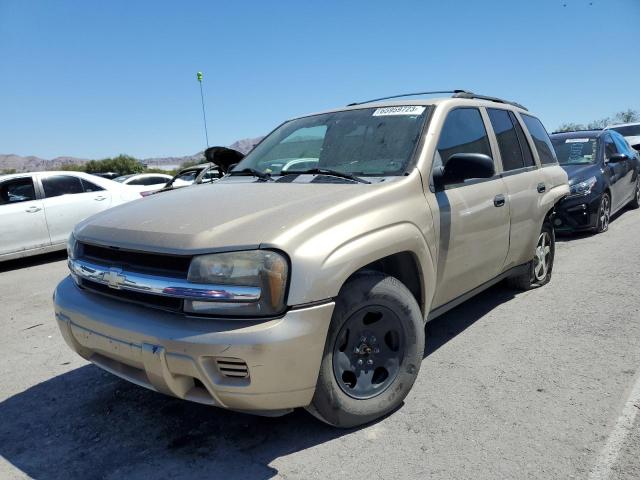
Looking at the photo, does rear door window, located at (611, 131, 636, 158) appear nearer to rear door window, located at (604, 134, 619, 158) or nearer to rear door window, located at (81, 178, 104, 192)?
rear door window, located at (604, 134, 619, 158)

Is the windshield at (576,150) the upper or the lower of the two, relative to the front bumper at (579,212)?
upper

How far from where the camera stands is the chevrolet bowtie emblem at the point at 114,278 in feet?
7.98

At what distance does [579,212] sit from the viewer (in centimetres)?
754

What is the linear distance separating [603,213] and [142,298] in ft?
25.2

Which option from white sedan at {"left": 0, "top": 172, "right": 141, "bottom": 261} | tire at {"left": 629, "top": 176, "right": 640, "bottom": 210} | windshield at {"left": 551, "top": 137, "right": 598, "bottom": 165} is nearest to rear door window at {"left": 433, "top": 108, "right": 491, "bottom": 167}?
windshield at {"left": 551, "top": 137, "right": 598, "bottom": 165}

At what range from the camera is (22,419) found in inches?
117

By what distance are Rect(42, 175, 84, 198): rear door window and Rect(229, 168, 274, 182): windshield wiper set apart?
5.81 m

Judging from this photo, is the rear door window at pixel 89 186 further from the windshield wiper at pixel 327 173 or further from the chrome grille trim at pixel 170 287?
the chrome grille trim at pixel 170 287

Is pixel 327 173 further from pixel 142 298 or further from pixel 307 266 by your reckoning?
pixel 142 298

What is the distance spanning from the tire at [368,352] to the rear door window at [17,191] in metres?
7.39

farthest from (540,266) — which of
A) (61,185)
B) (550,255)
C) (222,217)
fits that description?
(61,185)

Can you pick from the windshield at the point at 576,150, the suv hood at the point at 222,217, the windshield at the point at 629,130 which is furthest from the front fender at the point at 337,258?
the windshield at the point at 629,130

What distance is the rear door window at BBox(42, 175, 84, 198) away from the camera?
324 inches

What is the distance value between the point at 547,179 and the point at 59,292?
411 centimetres
